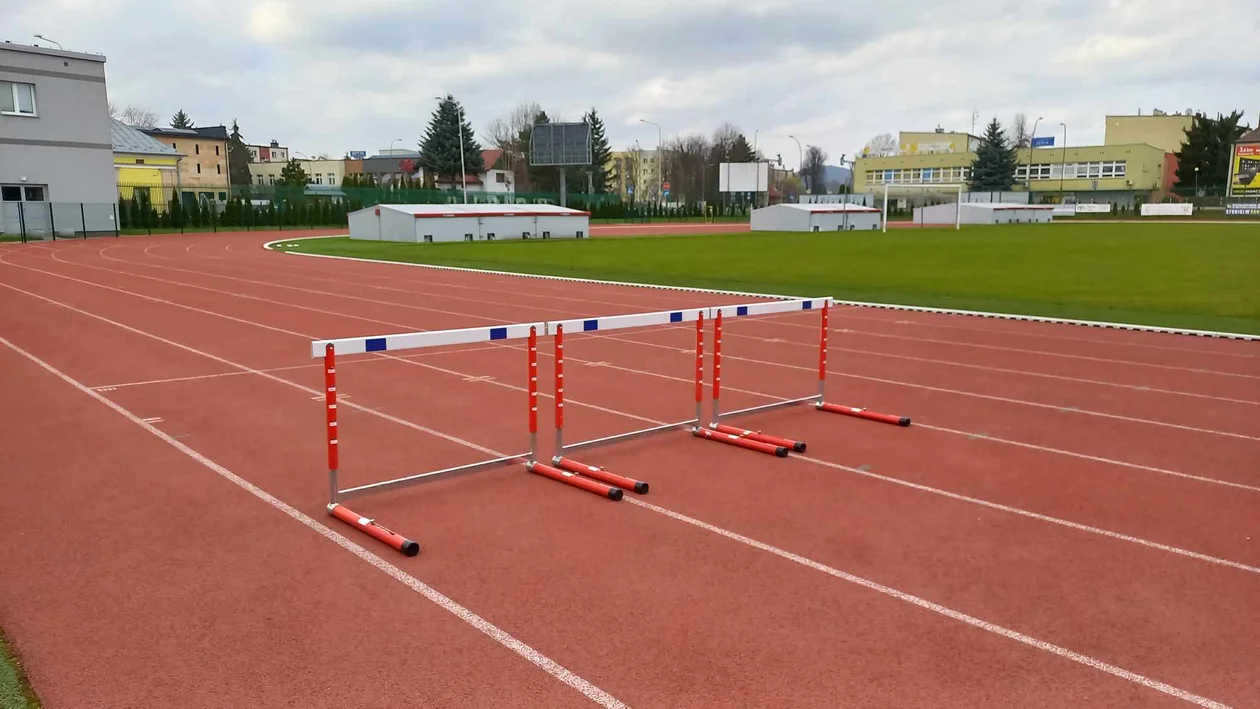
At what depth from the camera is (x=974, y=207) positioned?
Result: 76.4 meters

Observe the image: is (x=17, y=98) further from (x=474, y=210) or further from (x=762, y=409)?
(x=762, y=409)

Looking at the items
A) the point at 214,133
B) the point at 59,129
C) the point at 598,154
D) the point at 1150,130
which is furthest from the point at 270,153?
the point at 1150,130

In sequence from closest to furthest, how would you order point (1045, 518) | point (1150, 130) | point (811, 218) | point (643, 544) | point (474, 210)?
point (643, 544)
point (1045, 518)
point (474, 210)
point (811, 218)
point (1150, 130)

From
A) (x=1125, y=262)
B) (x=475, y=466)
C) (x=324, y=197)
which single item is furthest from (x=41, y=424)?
(x=324, y=197)

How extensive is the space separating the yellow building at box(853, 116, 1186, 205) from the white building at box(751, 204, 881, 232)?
2273 cm

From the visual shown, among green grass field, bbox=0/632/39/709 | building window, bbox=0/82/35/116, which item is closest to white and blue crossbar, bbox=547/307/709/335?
green grass field, bbox=0/632/39/709

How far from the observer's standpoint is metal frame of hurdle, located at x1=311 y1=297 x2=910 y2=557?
6.22 meters

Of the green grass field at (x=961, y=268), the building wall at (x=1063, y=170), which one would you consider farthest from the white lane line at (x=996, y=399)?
the building wall at (x=1063, y=170)

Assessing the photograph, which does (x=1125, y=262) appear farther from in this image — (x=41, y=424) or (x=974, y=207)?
(x=974, y=207)

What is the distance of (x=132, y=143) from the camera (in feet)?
228

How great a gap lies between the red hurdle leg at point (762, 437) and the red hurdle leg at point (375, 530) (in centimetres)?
353

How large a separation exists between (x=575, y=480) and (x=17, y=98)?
5060 centimetres

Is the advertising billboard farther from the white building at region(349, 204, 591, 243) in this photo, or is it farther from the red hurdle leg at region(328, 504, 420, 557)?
the red hurdle leg at region(328, 504, 420, 557)

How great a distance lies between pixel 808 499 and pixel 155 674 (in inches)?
172
